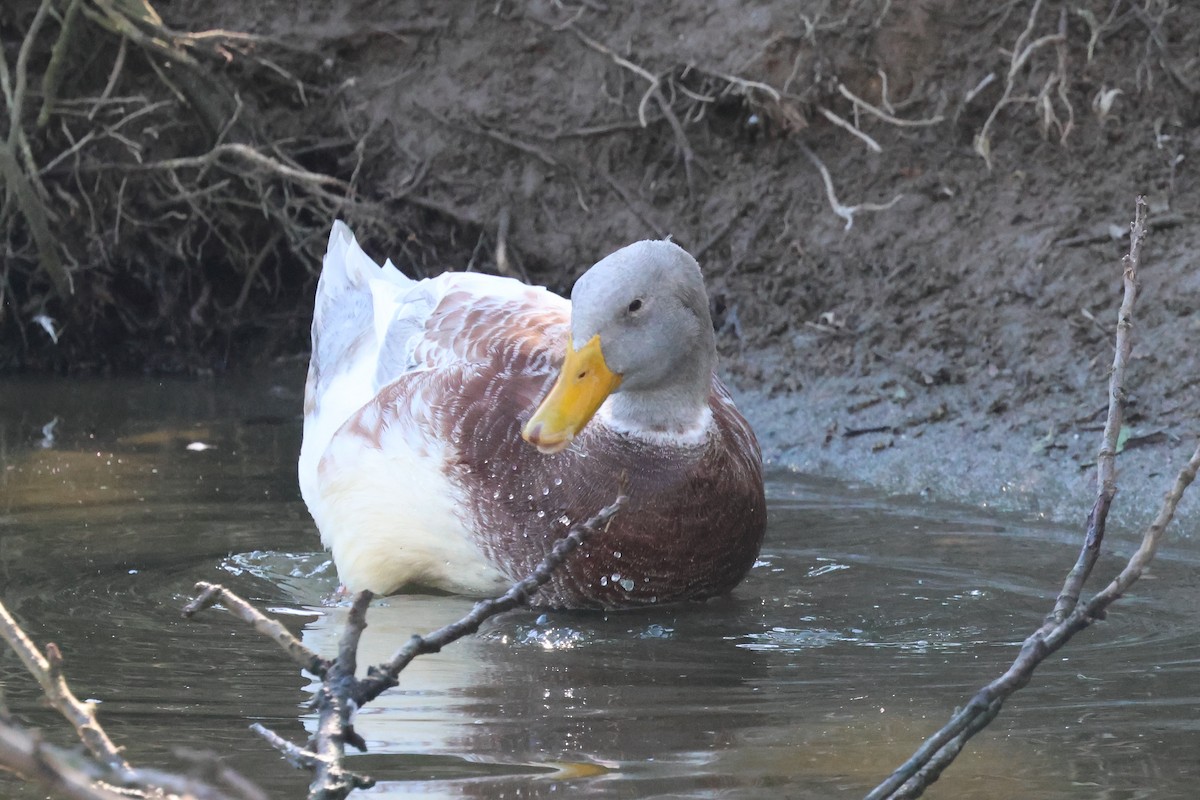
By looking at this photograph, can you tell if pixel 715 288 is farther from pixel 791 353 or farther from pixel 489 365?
pixel 489 365

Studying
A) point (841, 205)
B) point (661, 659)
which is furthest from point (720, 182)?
point (661, 659)

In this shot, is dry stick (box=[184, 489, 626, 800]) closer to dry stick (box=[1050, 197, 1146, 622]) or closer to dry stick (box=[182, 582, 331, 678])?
dry stick (box=[182, 582, 331, 678])

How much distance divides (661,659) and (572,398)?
0.68 meters

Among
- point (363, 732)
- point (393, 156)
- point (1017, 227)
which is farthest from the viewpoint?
point (393, 156)

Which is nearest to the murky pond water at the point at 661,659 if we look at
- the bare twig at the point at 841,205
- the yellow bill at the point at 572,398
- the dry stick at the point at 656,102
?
the yellow bill at the point at 572,398

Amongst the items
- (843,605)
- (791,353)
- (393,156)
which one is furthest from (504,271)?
(843,605)

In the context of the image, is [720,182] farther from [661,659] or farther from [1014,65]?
[661,659]

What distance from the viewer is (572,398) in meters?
3.92

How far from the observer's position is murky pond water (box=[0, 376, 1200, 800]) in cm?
297

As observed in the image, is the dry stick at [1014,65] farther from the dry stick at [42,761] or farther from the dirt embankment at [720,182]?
the dry stick at [42,761]

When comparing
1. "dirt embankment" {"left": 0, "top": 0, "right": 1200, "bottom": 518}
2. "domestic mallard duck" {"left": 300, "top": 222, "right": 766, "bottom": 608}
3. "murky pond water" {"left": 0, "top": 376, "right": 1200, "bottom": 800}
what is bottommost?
"murky pond water" {"left": 0, "top": 376, "right": 1200, "bottom": 800}

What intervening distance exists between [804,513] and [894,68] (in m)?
2.63

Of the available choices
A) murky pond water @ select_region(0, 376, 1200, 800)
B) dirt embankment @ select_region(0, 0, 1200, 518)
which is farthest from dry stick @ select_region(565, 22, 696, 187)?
murky pond water @ select_region(0, 376, 1200, 800)

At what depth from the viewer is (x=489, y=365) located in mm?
4465
